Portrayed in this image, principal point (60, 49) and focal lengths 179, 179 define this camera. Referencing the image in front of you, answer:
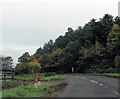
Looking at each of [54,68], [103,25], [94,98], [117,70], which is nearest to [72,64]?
[54,68]

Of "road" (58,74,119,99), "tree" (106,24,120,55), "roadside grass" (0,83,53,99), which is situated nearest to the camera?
"roadside grass" (0,83,53,99)

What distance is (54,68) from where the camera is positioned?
69125 mm

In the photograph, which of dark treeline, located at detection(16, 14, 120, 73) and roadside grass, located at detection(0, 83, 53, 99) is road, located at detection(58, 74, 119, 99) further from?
dark treeline, located at detection(16, 14, 120, 73)

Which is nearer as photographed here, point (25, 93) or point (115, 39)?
point (25, 93)

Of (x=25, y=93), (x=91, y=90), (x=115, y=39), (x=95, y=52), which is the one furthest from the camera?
(x=95, y=52)

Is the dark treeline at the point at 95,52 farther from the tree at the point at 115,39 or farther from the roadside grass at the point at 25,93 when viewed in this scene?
the roadside grass at the point at 25,93

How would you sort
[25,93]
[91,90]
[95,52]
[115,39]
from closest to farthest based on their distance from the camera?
[25,93] < [91,90] < [115,39] < [95,52]

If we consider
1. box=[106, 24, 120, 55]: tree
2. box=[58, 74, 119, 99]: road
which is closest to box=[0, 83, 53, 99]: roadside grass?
box=[58, 74, 119, 99]: road

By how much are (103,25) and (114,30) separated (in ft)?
52.1

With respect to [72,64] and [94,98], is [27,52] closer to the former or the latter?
[72,64]

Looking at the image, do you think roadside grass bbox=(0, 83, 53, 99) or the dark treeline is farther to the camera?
the dark treeline

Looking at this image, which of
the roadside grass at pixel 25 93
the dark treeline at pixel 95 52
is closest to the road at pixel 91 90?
Answer: the roadside grass at pixel 25 93

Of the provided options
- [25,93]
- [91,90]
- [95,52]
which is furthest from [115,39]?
[25,93]

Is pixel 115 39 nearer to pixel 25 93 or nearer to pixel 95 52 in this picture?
pixel 95 52
